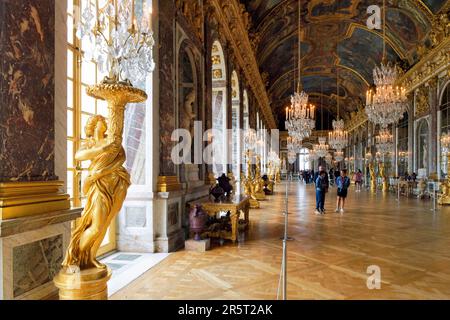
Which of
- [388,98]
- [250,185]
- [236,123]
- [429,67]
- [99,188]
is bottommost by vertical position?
[250,185]

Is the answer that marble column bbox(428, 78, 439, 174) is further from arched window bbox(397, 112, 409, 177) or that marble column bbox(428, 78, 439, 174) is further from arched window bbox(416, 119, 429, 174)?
arched window bbox(397, 112, 409, 177)

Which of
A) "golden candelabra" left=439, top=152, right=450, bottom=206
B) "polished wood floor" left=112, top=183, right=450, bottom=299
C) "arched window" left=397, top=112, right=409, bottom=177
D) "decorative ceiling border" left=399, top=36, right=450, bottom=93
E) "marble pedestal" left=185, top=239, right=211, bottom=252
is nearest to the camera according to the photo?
"polished wood floor" left=112, top=183, right=450, bottom=299

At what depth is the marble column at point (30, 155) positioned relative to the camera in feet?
8.23

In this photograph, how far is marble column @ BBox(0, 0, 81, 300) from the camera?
251 centimetres

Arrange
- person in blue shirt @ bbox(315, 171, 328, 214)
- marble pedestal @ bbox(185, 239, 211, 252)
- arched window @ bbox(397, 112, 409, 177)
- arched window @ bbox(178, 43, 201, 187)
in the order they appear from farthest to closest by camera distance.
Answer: arched window @ bbox(397, 112, 409, 177) → person in blue shirt @ bbox(315, 171, 328, 214) → arched window @ bbox(178, 43, 201, 187) → marble pedestal @ bbox(185, 239, 211, 252)

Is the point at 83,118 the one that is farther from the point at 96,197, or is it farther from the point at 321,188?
the point at 321,188

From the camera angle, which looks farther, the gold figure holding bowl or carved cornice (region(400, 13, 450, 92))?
carved cornice (region(400, 13, 450, 92))

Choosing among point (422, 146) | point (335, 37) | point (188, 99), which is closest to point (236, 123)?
point (188, 99)

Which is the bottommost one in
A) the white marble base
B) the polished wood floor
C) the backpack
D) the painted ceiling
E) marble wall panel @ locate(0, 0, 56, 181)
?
the polished wood floor

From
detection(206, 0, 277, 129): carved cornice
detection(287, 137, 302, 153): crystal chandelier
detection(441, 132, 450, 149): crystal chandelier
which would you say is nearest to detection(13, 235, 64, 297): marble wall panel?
detection(206, 0, 277, 129): carved cornice

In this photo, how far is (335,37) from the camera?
2053cm

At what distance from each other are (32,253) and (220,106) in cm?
893

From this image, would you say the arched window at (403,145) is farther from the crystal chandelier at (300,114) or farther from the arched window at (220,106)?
the arched window at (220,106)

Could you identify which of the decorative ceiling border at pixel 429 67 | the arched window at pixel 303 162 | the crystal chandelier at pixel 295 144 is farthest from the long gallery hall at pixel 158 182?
the arched window at pixel 303 162
